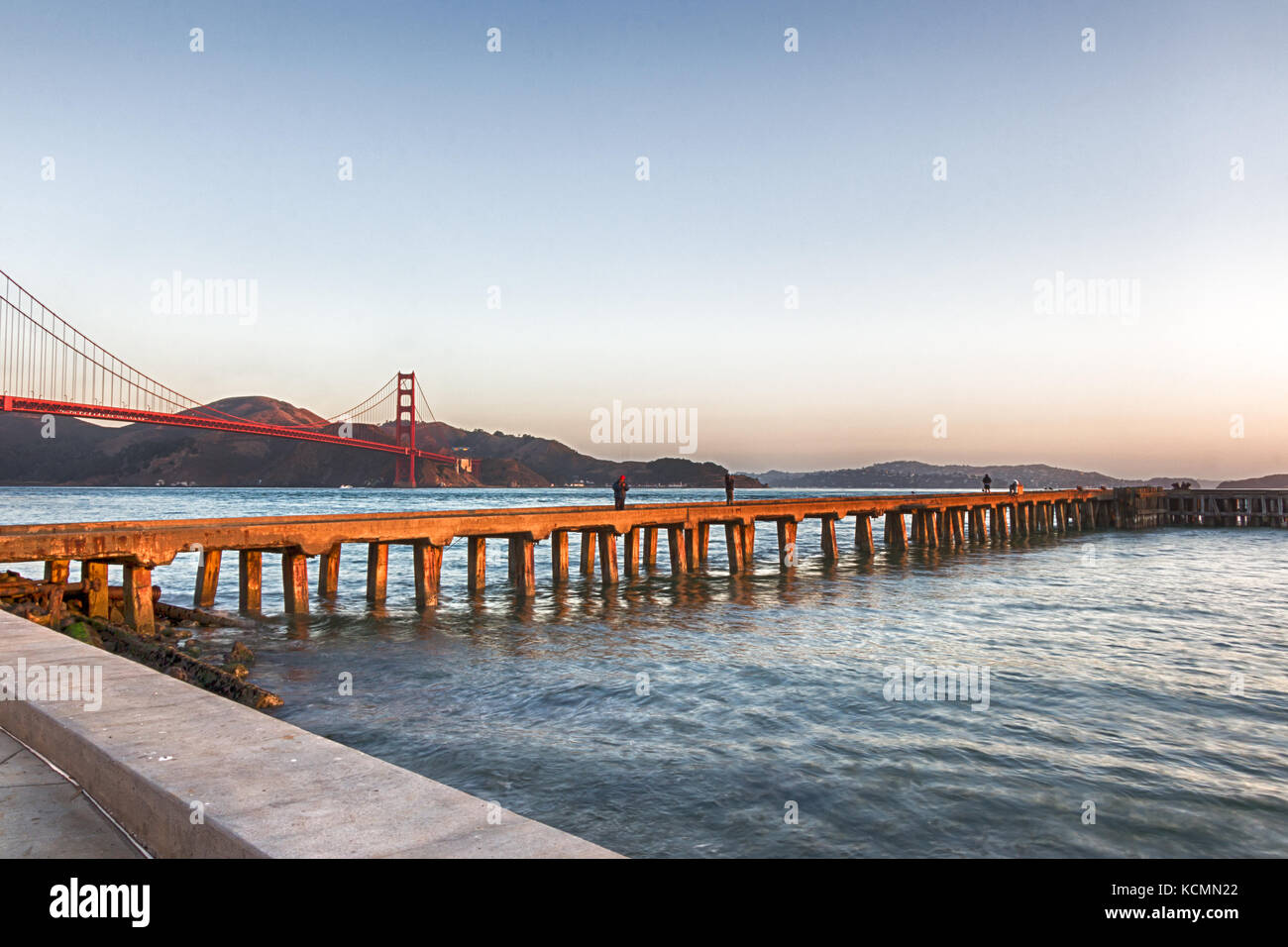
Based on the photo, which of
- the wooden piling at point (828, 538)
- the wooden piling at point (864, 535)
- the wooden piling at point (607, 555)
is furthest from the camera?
the wooden piling at point (864, 535)

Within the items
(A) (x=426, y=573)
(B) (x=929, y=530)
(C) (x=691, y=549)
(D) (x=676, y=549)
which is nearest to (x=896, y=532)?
(B) (x=929, y=530)

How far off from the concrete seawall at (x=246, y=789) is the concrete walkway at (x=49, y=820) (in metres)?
0.07

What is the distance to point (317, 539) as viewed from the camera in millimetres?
16234

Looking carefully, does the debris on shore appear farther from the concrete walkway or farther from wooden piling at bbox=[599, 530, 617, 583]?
wooden piling at bbox=[599, 530, 617, 583]

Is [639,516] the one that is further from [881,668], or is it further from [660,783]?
[660,783]

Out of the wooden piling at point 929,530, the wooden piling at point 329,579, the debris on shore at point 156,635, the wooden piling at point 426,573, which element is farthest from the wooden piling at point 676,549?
the wooden piling at point 929,530

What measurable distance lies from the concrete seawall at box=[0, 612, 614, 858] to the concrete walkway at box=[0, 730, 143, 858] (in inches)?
2.8

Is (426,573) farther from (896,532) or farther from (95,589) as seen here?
(896,532)

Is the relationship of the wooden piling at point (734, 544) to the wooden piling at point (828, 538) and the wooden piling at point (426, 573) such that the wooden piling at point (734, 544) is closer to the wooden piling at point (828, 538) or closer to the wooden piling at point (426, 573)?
the wooden piling at point (828, 538)

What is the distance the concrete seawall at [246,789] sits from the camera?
2.94 meters

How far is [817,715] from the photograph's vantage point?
10.1m

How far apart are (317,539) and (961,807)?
1287cm

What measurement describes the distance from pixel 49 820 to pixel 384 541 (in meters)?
14.2
